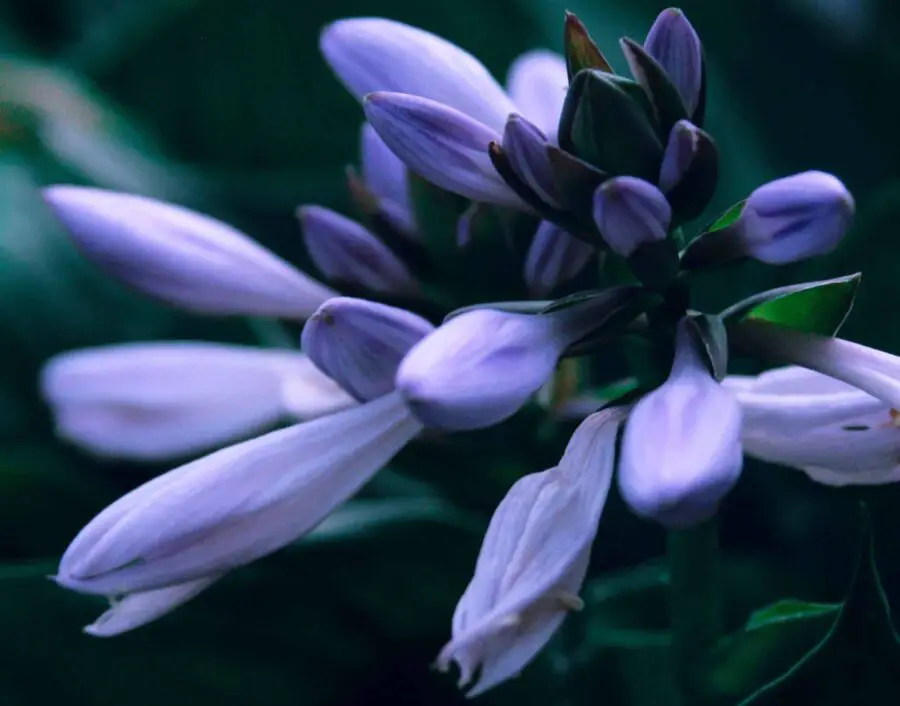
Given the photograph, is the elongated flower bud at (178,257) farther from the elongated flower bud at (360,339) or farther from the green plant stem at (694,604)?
the green plant stem at (694,604)

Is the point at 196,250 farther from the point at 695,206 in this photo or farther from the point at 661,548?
the point at 661,548

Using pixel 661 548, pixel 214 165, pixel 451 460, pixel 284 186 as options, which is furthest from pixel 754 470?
pixel 214 165

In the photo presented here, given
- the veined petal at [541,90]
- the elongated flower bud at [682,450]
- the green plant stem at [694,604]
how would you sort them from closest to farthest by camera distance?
the elongated flower bud at [682,450]
the green plant stem at [694,604]
the veined petal at [541,90]

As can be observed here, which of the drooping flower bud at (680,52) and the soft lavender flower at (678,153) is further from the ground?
the drooping flower bud at (680,52)

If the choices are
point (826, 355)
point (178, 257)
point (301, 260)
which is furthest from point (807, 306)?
point (301, 260)

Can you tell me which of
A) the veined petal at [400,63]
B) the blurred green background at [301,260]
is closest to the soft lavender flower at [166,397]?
the blurred green background at [301,260]

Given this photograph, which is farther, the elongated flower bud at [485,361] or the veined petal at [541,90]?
the veined petal at [541,90]

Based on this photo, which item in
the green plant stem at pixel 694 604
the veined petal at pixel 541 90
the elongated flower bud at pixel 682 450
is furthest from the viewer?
the veined petal at pixel 541 90
